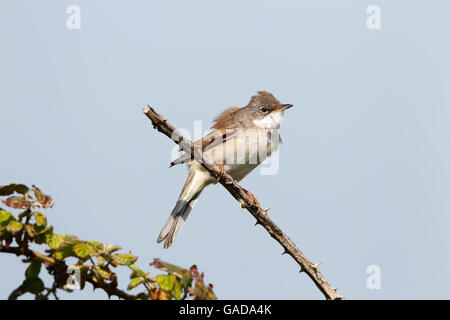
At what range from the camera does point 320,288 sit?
318cm

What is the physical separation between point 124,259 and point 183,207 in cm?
446

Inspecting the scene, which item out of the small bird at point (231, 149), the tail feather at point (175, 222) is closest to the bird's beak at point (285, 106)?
the small bird at point (231, 149)

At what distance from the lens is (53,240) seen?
2.16 metres

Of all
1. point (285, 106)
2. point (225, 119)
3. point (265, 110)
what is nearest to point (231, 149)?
point (225, 119)

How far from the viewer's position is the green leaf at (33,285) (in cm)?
208

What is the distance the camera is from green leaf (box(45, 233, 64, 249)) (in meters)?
2.15

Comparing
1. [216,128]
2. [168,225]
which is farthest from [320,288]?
[216,128]

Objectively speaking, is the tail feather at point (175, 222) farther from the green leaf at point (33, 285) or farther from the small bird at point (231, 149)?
the green leaf at point (33, 285)

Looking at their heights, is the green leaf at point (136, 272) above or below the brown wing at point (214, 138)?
below

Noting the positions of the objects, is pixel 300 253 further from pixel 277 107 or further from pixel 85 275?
pixel 277 107

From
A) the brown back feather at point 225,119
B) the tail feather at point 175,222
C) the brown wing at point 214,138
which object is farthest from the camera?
the brown back feather at point 225,119

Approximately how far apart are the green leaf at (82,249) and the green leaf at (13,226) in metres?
0.23

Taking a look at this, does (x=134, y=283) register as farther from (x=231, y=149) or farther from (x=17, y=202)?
(x=231, y=149)
